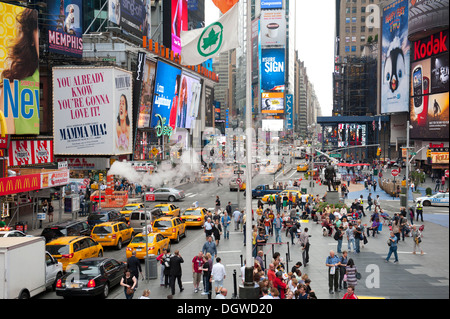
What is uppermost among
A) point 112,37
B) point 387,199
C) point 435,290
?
point 112,37

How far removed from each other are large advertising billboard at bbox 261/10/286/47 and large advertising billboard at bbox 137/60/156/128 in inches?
2891

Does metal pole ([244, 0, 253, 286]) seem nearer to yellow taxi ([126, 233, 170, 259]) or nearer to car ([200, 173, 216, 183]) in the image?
yellow taxi ([126, 233, 170, 259])

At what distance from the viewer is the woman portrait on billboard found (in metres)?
50.2

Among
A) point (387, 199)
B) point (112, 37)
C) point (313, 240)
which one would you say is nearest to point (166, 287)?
point (313, 240)

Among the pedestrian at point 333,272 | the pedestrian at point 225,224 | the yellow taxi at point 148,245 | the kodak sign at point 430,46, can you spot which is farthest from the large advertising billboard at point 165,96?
the pedestrian at point 333,272

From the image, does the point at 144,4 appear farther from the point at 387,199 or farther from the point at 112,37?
the point at 387,199

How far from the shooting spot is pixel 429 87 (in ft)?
229

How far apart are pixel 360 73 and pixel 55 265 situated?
367 feet

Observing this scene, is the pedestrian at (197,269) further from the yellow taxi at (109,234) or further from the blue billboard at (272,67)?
the blue billboard at (272,67)

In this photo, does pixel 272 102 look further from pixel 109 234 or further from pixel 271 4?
pixel 109 234

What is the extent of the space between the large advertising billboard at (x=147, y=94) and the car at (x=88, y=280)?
4229 centimetres

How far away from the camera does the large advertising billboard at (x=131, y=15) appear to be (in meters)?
58.2

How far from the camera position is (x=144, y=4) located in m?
66.5
